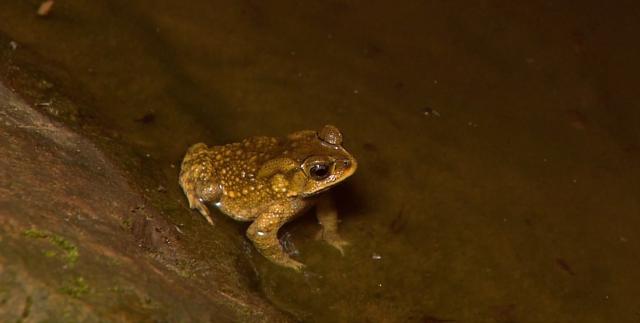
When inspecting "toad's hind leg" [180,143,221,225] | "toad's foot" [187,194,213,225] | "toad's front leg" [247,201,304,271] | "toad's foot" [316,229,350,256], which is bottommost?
"toad's foot" [316,229,350,256]

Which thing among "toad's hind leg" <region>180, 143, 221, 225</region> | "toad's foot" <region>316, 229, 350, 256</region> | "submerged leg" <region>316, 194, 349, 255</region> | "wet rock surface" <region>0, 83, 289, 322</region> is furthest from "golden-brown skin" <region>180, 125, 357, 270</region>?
"wet rock surface" <region>0, 83, 289, 322</region>

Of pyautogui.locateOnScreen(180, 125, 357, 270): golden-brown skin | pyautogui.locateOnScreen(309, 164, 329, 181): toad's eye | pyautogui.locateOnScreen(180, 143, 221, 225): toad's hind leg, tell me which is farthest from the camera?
pyautogui.locateOnScreen(180, 143, 221, 225): toad's hind leg

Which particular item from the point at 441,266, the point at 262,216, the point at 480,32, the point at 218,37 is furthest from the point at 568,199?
the point at 218,37

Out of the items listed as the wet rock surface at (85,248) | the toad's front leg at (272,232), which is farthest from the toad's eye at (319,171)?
the wet rock surface at (85,248)

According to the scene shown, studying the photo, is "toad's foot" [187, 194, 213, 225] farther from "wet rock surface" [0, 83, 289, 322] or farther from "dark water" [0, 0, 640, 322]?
"wet rock surface" [0, 83, 289, 322]

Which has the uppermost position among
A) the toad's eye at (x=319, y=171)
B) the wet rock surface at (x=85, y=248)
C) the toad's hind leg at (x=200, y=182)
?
the wet rock surface at (x=85, y=248)

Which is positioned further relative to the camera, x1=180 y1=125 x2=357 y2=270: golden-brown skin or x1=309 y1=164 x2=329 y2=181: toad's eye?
x1=180 y1=125 x2=357 y2=270: golden-brown skin

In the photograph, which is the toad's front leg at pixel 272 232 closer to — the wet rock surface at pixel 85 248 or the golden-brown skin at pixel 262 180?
the golden-brown skin at pixel 262 180

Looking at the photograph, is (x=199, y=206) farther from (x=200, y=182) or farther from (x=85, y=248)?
(x=85, y=248)
